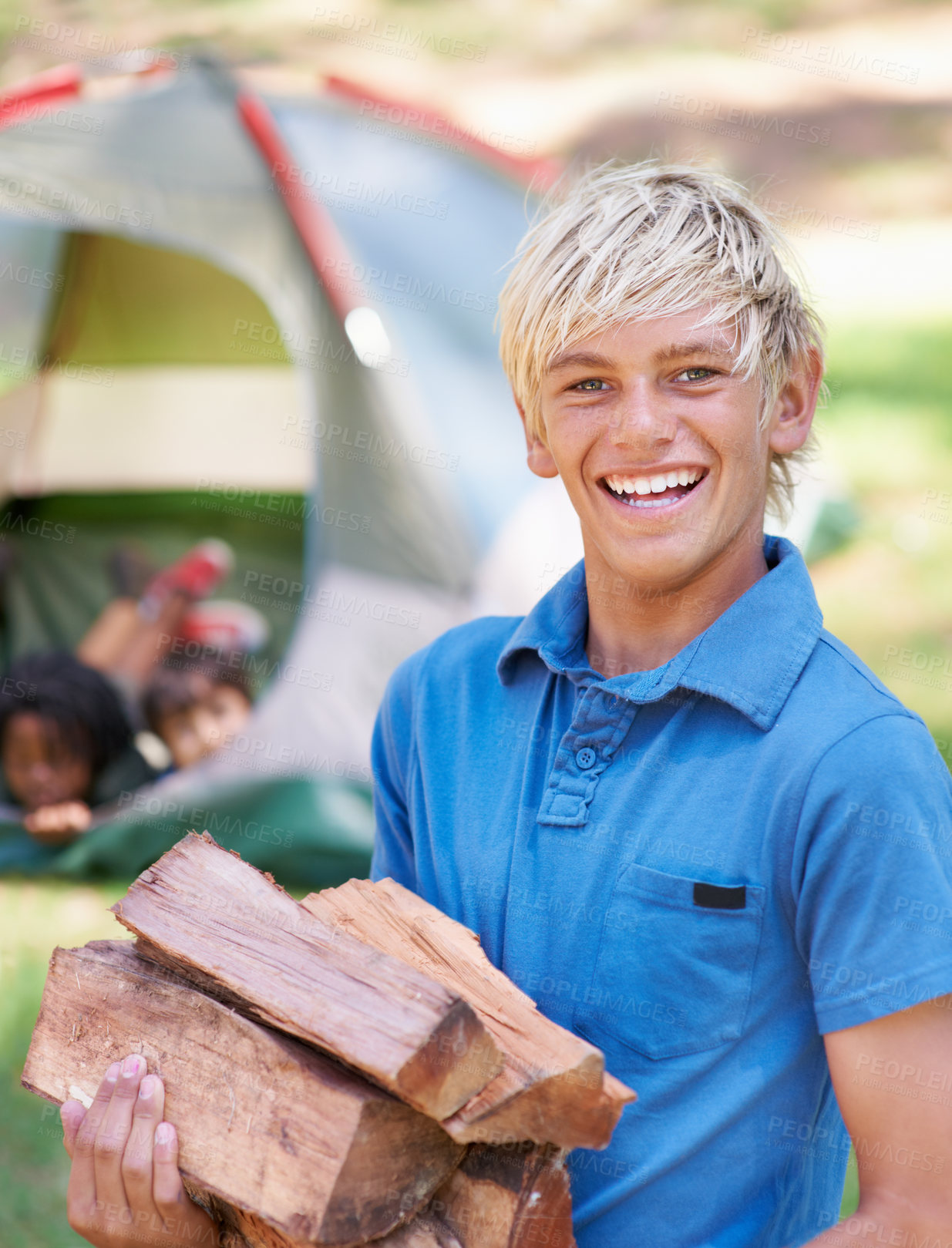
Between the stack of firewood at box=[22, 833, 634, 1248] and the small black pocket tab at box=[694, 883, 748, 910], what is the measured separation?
0.17 m

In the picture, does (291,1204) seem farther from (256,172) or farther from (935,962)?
(256,172)

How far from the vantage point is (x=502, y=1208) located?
42.7 inches

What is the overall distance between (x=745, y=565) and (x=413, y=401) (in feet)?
8.44

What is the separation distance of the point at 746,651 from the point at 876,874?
249 mm

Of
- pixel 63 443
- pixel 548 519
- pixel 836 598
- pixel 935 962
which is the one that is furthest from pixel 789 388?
pixel 63 443

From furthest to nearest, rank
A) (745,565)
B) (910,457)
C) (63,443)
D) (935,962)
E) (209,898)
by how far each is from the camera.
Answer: (910,457)
(63,443)
(745,565)
(209,898)
(935,962)

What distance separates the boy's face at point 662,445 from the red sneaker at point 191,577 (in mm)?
3487

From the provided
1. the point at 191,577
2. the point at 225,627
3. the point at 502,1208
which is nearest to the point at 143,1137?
the point at 502,1208

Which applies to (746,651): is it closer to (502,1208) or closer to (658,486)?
(658,486)

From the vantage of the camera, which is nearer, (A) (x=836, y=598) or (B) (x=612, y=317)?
(B) (x=612, y=317)

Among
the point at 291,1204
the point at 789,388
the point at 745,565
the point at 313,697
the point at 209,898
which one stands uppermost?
the point at 789,388

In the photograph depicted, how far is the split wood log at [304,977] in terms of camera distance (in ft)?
3.30

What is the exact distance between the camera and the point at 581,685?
127 cm

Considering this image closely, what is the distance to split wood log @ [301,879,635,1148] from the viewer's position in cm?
104
